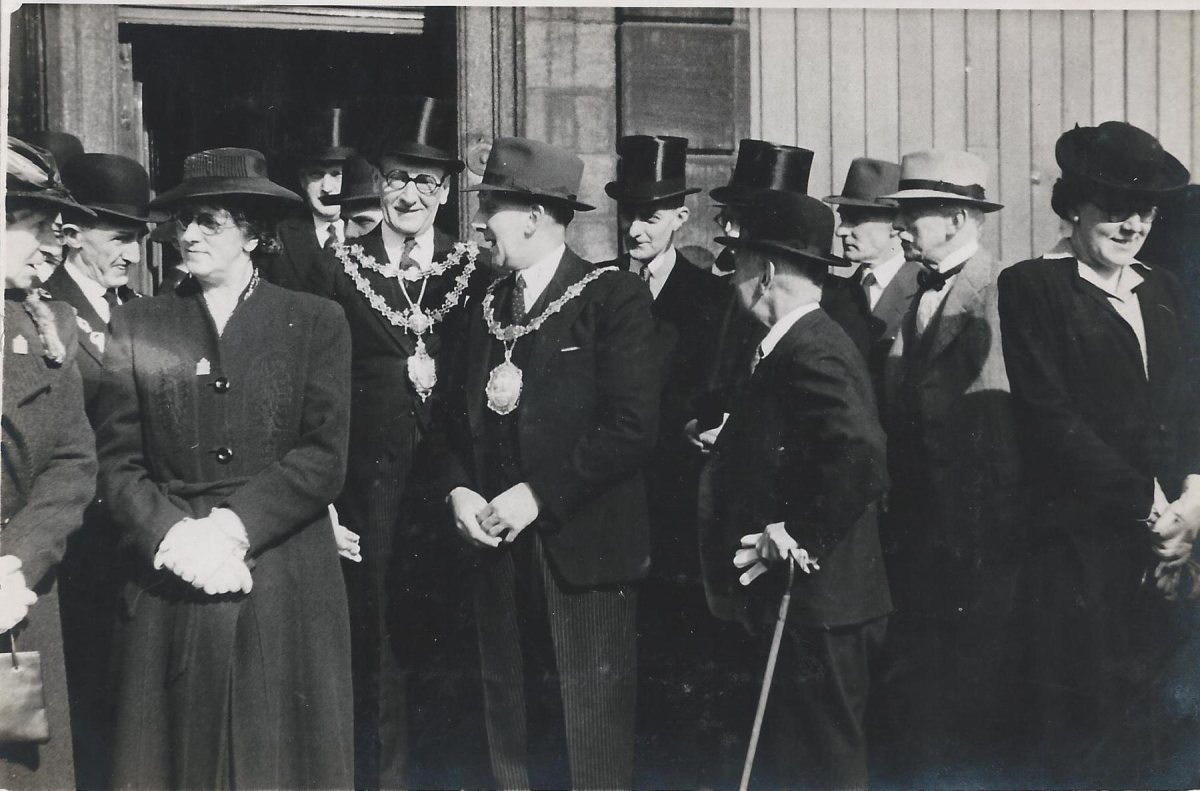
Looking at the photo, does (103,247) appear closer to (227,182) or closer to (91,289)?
(91,289)

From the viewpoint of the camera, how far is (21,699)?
12.2 feet

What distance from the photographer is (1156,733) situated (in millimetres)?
4457

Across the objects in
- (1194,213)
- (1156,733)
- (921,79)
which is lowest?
(1156,733)

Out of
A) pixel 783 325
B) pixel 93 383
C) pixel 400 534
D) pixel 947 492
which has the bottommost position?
pixel 400 534

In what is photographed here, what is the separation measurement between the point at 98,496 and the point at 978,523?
2.75m

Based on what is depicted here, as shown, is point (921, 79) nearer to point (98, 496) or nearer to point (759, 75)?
point (759, 75)

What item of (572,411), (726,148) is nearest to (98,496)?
(572,411)

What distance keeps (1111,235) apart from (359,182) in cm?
255

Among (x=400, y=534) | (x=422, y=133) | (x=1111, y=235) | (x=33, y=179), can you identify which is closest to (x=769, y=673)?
(x=400, y=534)

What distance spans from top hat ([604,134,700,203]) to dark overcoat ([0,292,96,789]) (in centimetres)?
193

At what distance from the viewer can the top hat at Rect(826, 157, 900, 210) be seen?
472cm

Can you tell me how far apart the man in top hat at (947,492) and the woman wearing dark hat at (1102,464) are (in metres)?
0.11

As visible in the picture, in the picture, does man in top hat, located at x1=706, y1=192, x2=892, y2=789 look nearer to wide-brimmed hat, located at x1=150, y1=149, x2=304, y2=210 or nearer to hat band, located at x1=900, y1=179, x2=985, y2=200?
hat band, located at x1=900, y1=179, x2=985, y2=200

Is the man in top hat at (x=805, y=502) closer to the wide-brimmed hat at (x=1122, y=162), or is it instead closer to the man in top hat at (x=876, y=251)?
the man in top hat at (x=876, y=251)
